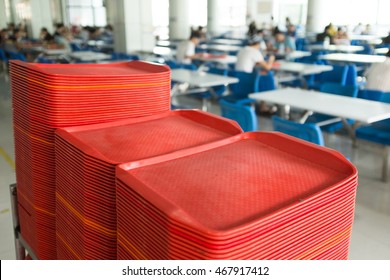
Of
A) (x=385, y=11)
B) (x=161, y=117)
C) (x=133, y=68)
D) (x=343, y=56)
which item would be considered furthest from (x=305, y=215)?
(x=385, y=11)

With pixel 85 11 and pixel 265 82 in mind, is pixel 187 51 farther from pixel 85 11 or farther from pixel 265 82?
pixel 85 11

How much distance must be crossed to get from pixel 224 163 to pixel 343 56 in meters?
6.84

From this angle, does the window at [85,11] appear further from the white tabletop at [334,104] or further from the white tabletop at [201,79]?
the white tabletop at [334,104]

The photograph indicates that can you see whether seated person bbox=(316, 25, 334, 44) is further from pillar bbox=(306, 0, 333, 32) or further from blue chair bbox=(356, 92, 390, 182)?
blue chair bbox=(356, 92, 390, 182)

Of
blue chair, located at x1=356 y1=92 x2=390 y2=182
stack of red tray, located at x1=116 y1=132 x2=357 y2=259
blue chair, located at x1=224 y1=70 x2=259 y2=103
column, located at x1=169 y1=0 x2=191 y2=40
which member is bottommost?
blue chair, located at x1=356 y1=92 x2=390 y2=182

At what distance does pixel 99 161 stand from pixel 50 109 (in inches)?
13.1

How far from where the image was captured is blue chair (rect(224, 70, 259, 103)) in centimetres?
491

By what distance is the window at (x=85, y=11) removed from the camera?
67.3ft

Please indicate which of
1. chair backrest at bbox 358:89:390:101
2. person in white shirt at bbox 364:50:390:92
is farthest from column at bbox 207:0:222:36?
chair backrest at bbox 358:89:390:101

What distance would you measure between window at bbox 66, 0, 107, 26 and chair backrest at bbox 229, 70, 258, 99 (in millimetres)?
16992

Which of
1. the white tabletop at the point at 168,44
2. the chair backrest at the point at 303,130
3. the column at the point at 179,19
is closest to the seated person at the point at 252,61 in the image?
the chair backrest at the point at 303,130

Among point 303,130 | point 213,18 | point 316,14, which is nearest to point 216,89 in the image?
point 303,130

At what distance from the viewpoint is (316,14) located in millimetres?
13289

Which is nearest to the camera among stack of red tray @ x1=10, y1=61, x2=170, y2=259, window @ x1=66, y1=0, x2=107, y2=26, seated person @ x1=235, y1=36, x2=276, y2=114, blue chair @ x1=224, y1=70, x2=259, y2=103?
stack of red tray @ x1=10, y1=61, x2=170, y2=259
